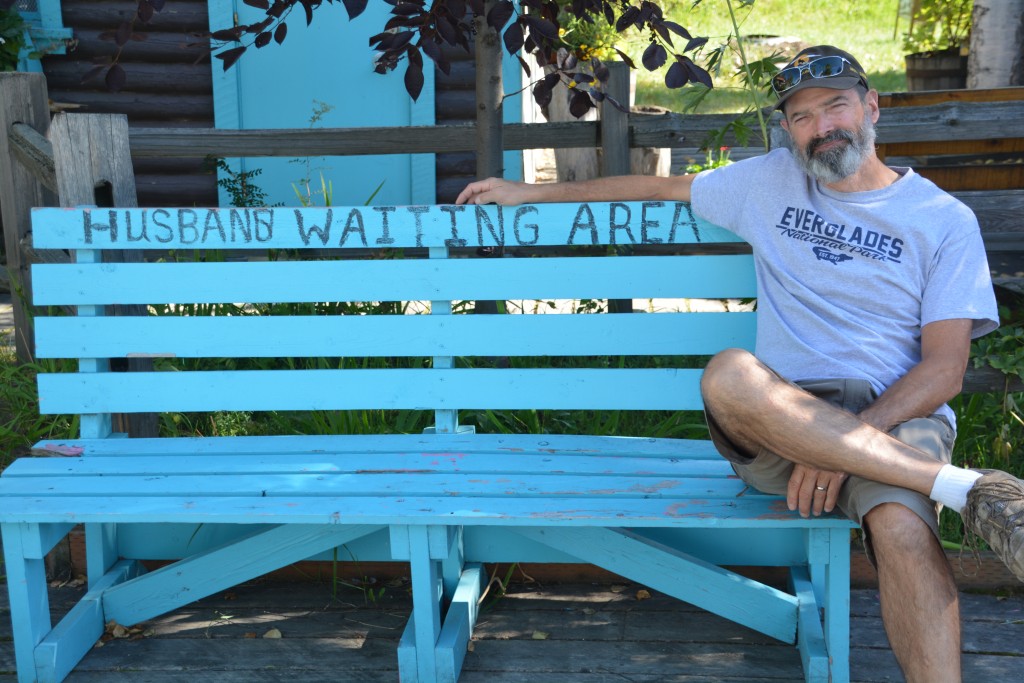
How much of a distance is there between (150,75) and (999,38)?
Answer: 18.1 feet

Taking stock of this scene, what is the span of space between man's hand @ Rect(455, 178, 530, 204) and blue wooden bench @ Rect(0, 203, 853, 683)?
0.04 m

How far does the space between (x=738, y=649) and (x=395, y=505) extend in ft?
3.16

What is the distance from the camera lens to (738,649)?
280 centimetres

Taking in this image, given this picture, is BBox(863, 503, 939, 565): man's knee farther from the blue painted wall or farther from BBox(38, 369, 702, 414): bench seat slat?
the blue painted wall

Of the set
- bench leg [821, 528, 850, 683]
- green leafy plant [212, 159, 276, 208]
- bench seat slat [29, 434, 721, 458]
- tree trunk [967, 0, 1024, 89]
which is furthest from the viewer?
tree trunk [967, 0, 1024, 89]

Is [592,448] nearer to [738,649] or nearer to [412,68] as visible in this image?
[738,649]

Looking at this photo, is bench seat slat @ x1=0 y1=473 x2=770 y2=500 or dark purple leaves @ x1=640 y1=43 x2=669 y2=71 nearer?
bench seat slat @ x1=0 y1=473 x2=770 y2=500

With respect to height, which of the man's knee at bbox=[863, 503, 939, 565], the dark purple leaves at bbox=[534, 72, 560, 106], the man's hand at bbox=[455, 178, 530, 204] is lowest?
the man's knee at bbox=[863, 503, 939, 565]

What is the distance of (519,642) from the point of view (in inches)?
113

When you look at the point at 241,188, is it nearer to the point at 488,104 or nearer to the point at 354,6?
the point at 488,104

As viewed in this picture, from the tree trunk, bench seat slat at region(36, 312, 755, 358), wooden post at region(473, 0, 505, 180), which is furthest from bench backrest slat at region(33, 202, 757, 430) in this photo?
the tree trunk

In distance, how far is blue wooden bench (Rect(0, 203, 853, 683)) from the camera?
277 centimetres

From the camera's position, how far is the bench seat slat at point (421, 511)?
242 cm

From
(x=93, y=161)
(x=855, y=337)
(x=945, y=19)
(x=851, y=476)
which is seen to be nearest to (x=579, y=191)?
(x=855, y=337)
